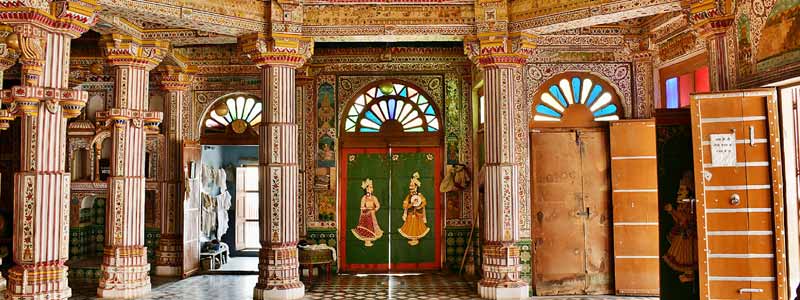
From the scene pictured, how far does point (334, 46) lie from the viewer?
11.5 m

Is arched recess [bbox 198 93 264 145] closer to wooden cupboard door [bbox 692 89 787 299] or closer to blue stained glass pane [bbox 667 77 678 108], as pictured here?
blue stained glass pane [bbox 667 77 678 108]

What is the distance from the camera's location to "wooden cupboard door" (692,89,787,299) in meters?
5.74

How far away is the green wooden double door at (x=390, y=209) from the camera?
461 inches

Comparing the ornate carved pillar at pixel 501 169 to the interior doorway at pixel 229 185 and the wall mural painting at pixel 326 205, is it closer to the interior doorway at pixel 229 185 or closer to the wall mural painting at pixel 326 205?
the wall mural painting at pixel 326 205

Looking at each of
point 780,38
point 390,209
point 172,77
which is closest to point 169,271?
point 172,77

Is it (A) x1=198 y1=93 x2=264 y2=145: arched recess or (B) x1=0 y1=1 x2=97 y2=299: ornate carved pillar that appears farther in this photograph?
(A) x1=198 y1=93 x2=264 y2=145: arched recess

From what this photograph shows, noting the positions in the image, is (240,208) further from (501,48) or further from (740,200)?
(740,200)

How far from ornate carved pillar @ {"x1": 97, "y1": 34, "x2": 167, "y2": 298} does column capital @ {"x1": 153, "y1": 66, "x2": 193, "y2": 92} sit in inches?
80.5

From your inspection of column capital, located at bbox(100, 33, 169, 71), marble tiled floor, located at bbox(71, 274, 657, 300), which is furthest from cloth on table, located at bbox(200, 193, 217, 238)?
column capital, located at bbox(100, 33, 169, 71)

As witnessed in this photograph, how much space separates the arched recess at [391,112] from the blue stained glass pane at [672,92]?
411 cm

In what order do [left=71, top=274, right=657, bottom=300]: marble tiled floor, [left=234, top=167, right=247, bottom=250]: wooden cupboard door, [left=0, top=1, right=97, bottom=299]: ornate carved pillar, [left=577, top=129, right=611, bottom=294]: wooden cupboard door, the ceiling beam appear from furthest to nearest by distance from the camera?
[left=234, top=167, right=247, bottom=250]: wooden cupboard door, [left=577, top=129, right=611, bottom=294]: wooden cupboard door, [left=71, top=274, right=657, bottom=300]: marble tiled floor, the ceiling beam, [left=0, top=1, right=97, bottom=299]: ornate carved pillar

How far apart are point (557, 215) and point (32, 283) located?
6.94 m

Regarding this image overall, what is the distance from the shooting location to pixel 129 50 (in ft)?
29.7

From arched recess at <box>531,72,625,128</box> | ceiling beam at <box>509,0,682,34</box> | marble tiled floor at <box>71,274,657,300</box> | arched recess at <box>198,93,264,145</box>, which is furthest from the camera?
arched recess at <box>198,93,264,145</box>
